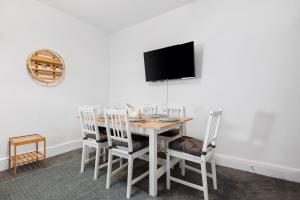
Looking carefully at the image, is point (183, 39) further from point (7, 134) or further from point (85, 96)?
point (7, 134)

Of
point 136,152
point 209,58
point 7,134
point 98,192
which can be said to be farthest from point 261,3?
point 7,134

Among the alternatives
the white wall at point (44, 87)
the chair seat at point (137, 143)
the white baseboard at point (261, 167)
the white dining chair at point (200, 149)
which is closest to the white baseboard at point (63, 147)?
the white wall at point (44, 87)

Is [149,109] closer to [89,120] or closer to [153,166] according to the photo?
[89,120]

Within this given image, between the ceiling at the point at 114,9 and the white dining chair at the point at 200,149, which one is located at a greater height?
the ceiling at the point at 114,9

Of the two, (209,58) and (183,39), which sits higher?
(183,39)

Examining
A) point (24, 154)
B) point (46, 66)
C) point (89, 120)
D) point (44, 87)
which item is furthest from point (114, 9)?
point (24, 154)

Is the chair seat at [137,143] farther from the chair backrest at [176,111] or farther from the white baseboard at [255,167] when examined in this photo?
the white baseboard at [255,167]

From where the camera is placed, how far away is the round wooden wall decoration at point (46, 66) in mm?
2643

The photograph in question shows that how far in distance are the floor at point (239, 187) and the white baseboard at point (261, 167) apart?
0.07 meters

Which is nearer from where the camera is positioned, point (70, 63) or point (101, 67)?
point (70, 63)

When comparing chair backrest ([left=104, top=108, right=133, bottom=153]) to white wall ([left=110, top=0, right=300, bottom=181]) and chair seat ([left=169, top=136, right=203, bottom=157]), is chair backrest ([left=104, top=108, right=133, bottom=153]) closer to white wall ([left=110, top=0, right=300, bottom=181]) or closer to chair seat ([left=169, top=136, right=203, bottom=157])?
chair seat ([left=169, top=136, right=203, bottom=157])

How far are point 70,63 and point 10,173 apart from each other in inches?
83.1

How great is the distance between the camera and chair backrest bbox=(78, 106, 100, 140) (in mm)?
2080

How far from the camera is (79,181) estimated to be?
6.72 feet
